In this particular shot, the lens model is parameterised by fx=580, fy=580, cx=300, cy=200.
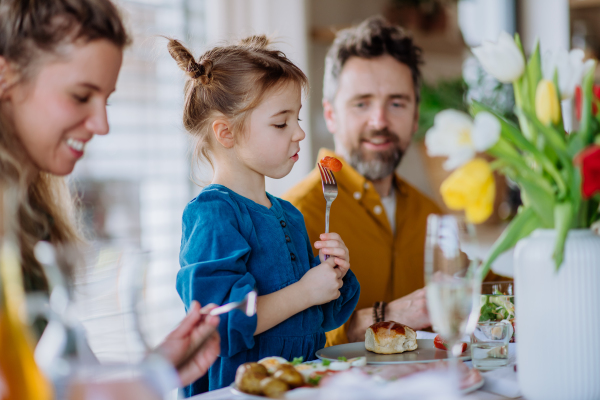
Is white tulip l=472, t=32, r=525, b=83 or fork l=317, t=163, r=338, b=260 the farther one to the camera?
fork l=317, t=163, r=338, b=260

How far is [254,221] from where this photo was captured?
1.27m

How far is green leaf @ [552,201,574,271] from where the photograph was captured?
2.58ft

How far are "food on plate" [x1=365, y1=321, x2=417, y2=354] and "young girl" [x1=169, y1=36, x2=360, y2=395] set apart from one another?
116 millimetres

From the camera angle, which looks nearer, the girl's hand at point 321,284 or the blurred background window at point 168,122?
the girl's hand at point 321,284

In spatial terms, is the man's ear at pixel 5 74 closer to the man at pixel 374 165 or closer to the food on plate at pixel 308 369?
the food on plate at pixel 308 369

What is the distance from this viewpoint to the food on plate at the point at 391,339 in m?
1.09

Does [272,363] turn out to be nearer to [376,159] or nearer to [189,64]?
[189,64]

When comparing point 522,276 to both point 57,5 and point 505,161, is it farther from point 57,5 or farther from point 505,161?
point 57,5

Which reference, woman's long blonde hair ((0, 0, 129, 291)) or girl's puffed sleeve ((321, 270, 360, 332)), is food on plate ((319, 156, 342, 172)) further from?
woman's long blonde hair ((0, 0, 129, 291))

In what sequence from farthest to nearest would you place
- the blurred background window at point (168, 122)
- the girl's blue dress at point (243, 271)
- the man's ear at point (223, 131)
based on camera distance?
the blurred background window at point (168, 122), the man's ear at point (223, 131), the girl's blue dress at point (243, 271)

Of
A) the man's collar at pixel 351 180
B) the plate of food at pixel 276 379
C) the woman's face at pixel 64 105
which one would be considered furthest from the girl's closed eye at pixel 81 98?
the man's collar at pixel 351 180

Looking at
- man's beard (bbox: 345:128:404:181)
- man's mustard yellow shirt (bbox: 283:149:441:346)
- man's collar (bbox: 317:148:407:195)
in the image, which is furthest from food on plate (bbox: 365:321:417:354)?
man's beard (bbox: 345:128:404:181)

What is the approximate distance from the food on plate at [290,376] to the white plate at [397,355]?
191 millimetres

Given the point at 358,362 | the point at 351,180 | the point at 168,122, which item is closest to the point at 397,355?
the point at 358,362
